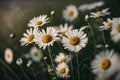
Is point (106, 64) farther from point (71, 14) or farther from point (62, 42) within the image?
point (71, 14)

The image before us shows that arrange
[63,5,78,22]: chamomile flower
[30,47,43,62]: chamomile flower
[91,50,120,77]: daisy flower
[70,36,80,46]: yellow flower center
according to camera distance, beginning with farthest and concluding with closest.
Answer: [63,5,78,22]: chamomile flower < [30,47,43,62]: chamomile flower < [70,36,80,46]: yellow flower center < [91,50,120,77]: daisy flower

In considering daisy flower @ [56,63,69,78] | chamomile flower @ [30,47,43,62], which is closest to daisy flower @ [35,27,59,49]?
daisy flower @ [56,63,69,78]

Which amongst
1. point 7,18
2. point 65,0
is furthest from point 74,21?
point 7,18

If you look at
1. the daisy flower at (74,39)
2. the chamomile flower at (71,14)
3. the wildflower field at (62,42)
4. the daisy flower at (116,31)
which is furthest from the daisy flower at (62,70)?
the chamomile flower at (71,14)

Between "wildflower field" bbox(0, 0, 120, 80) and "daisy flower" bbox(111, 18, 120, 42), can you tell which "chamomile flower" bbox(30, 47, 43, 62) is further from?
"daisy flower" bbox(111, 18, 120, 42)

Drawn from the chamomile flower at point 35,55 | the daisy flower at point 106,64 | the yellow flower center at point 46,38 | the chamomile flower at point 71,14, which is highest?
the chamomile flower at point 71,14

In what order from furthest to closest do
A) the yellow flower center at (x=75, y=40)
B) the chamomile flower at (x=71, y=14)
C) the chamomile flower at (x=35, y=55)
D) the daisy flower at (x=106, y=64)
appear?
1. the chamomile flower at (x=71, y=14)
2. the chamomile flower at (x=35, y=55)
3. the yellow flower center at (x=75, y=40)
4. the daisy flower at (x=106, y=64)

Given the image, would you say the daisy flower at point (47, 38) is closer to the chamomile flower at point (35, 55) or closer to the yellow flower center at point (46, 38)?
the yellow flower center at point (46, 38)

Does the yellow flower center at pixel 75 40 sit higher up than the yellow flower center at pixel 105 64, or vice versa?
the yellow flower center at pixel 75 40

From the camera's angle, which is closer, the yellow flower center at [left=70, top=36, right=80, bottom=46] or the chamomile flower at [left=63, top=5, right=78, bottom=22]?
the yellow flower center at [left=70, top=36, right=80, bottom=46]

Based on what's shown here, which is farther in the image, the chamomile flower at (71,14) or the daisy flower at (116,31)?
the chamomile flower at (71,14)
